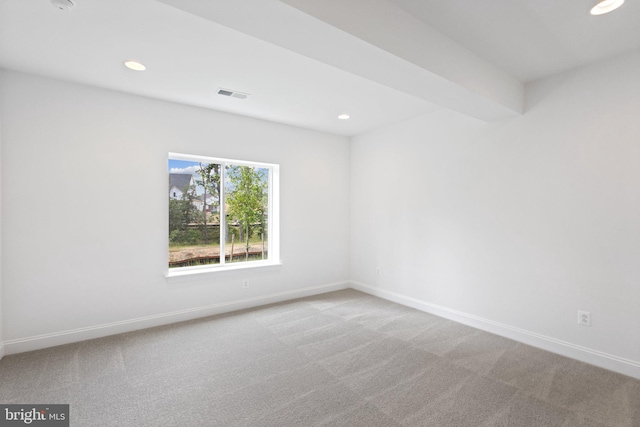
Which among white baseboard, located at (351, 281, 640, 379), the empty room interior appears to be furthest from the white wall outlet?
white baseboard, located at (351, 281, 640, 379)

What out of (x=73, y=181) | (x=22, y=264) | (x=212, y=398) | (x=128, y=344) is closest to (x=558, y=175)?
(x=212, y=398)

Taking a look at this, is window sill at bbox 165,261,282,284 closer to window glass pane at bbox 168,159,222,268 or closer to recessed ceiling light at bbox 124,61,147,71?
window glass pane at bbox 168,159,222,268

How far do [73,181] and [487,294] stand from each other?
4.62 m

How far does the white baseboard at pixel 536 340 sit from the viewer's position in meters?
2.50

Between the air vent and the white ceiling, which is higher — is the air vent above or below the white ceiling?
below

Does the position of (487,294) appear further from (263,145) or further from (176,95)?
(176,95)

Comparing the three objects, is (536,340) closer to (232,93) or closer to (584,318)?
(584,318)

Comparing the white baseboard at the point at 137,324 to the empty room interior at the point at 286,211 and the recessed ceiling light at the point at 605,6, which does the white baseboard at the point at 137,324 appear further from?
the recessed ceiling light at the point at 605,6

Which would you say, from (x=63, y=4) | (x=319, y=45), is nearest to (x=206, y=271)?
(x=63, y=4)

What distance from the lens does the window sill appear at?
362 cm

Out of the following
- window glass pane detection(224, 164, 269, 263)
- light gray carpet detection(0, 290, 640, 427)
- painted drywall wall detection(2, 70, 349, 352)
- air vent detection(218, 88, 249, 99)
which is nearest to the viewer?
light gray carpet detection(0, 290, 640, 427)

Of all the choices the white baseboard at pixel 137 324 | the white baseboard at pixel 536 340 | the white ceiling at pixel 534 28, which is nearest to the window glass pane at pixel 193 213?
the white baseboard at pixel 137 324

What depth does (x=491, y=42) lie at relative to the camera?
2.36m

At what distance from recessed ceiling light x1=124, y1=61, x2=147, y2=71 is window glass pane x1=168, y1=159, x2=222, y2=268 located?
127 centimetres
